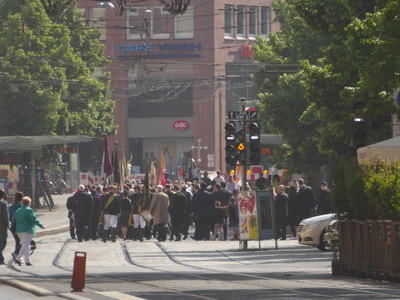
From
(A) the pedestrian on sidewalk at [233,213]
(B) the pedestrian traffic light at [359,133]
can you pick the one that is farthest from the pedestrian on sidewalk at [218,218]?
(B) the pedestrian traffic light at [359,133]

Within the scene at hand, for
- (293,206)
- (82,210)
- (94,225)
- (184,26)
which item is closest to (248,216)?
(293,206)

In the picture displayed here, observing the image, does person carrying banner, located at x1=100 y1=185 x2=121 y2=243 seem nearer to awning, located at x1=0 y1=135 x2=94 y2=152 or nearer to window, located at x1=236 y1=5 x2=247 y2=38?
awning, located at x1=0 y1=135 x2=94 y2=152

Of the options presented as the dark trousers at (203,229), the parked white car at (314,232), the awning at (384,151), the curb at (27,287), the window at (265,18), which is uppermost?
the window at (265,18)

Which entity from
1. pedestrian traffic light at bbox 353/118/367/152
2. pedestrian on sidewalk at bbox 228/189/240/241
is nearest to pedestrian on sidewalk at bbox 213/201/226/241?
pedestrian on sidewalk at bbox 228/189/240/241

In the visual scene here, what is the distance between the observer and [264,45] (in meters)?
56.1

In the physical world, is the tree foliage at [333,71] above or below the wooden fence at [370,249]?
above

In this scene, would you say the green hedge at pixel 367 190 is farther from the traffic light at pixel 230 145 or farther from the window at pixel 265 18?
the window at pixel 265 18

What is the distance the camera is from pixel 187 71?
84.0 meters

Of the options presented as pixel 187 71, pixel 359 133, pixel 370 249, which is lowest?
pixel 370 249

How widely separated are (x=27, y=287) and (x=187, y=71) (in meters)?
66.3

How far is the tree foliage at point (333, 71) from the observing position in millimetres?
19938

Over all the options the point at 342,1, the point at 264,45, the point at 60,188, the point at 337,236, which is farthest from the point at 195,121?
the point at 337,236

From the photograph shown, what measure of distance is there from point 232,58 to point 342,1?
56.4 meters

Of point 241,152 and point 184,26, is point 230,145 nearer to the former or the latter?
point 241,152
